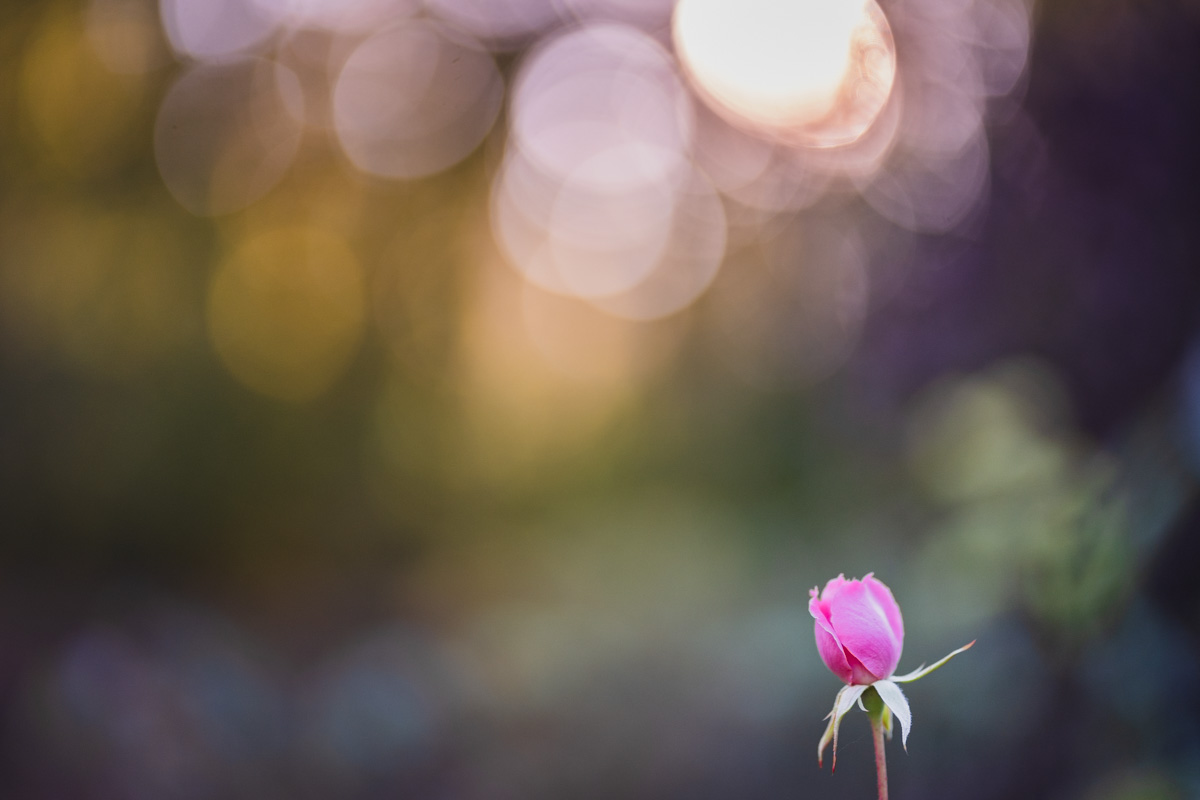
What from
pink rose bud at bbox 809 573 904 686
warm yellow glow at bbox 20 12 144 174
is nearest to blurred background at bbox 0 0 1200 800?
warm yellow glow at bbox 20 12 144 174

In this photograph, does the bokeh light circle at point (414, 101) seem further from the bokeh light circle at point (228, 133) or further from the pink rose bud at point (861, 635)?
the pink rose bud at point (861, 635)

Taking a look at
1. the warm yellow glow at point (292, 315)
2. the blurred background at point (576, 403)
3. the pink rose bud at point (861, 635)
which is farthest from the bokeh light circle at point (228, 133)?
the pink rose bud at point (861, 635)

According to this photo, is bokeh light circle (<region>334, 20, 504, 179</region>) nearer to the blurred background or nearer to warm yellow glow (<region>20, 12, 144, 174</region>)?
the blurred background

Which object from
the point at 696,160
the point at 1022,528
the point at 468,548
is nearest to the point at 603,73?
the point at 696,160

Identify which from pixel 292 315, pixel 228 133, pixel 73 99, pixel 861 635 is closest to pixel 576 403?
pixel 292 315

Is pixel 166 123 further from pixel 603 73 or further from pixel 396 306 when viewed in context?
pixel 603 73

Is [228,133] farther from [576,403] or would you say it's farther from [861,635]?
[861,635]

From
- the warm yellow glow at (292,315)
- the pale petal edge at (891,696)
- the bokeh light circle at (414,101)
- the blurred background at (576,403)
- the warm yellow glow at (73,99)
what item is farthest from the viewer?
the warm yellow glow at (292,315)
